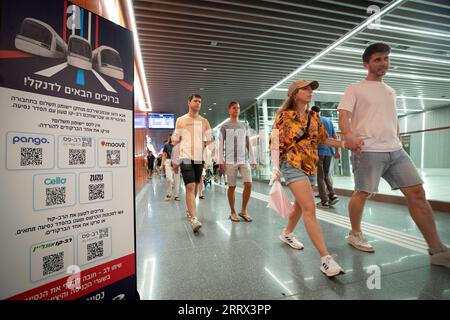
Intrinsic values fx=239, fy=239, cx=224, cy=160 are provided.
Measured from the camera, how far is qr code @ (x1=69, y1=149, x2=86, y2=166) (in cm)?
101

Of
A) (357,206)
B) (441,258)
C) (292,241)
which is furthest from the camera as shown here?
(292,241)

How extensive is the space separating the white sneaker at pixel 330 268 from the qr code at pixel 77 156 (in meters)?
1.55

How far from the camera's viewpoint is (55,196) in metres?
0.95

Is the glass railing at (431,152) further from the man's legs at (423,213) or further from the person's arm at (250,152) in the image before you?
the man's legs at (423,213)

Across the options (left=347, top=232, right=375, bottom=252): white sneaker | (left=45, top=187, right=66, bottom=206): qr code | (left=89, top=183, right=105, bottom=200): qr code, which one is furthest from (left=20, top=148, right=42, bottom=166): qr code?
(left=347, top=232, right=375, bottom=252): white sneaker

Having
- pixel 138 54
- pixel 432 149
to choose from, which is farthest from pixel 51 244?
pixel 432 149

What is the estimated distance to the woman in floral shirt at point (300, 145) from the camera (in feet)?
5.65

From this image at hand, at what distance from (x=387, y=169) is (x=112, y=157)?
2.03 metres

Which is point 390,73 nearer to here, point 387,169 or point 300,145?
point 387,169

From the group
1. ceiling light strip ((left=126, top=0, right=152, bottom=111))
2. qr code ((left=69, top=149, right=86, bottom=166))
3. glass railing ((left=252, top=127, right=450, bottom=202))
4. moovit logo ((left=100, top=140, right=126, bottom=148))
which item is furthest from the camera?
ceiling light strip ((left=126, top=0, right=152, bottom=111))

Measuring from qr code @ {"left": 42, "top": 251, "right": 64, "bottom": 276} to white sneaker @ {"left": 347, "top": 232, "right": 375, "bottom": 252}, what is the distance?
2.14m

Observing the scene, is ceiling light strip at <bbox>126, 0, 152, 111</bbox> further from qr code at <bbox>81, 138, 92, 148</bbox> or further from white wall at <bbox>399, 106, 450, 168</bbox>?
white wall at <bbox>399, 106, 450, 168</bbox>
